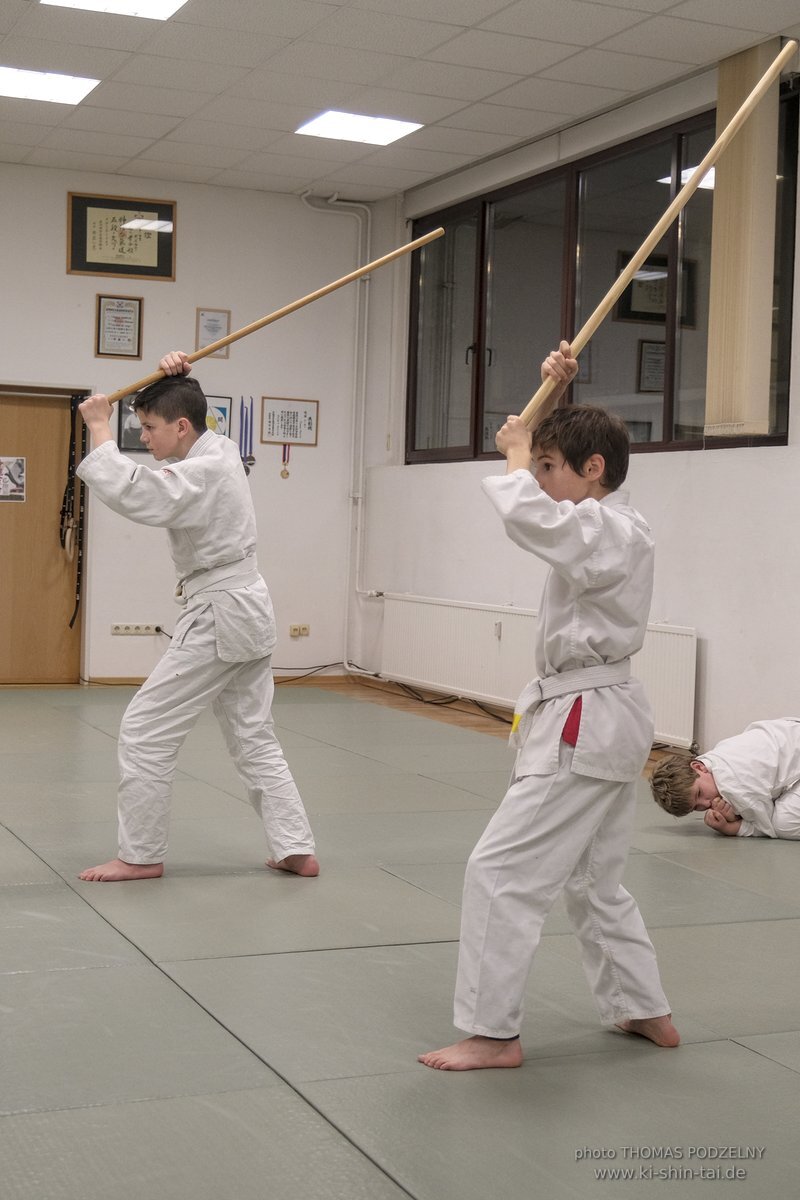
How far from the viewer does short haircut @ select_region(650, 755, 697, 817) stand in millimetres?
4492

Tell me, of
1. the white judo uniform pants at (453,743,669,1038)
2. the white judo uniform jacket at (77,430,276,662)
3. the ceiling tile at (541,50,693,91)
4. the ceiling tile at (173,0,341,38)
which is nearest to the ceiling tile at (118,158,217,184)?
the ceiling tile at (173,0,341,38)

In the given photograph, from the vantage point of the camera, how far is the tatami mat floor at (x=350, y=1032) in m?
2.02

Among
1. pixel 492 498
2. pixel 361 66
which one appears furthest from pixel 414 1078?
pixel 361 66

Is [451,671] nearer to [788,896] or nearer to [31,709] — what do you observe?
[31,709]

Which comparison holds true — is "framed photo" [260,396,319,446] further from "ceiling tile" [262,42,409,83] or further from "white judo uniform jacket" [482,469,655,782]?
"white judo uniform jacket" [482,469,655,782]

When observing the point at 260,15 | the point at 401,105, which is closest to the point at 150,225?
the point at 401,105

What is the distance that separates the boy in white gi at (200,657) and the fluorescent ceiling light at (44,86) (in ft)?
12.1

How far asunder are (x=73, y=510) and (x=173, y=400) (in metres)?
5.04

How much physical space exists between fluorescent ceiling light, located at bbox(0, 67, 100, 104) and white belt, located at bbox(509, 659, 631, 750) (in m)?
5.31

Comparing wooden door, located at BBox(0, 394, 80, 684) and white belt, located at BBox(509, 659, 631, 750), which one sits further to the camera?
wooden door, located at BBox(0, 394, 80, 684)

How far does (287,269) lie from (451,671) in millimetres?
2919

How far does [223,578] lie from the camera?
→ 3.70 m

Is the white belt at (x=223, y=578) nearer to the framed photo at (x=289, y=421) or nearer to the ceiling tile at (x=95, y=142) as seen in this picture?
the ceiling tile at (x=95, y=142)

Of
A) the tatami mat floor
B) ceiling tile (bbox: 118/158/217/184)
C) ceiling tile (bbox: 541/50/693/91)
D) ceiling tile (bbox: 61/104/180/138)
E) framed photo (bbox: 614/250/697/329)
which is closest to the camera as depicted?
the tatami mat floor
